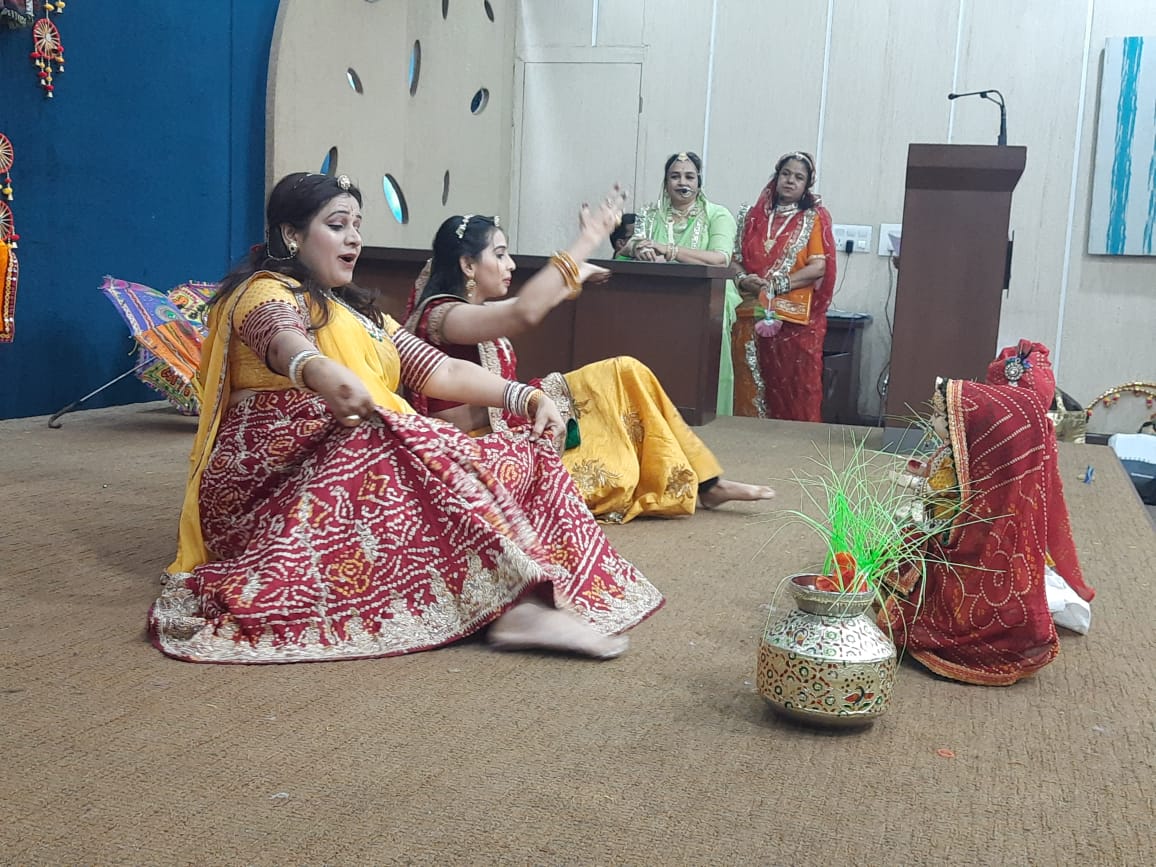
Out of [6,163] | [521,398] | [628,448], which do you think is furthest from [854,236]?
[521,398]

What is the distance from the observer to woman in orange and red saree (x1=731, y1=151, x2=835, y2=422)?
5402 mm

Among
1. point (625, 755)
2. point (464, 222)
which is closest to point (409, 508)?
point (625, 755)

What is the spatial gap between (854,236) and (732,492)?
3800mm

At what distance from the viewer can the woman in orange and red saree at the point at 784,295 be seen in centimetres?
540

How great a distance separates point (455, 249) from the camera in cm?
274

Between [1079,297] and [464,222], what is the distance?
4.76 meters

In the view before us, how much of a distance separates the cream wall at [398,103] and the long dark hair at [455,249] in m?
2.88

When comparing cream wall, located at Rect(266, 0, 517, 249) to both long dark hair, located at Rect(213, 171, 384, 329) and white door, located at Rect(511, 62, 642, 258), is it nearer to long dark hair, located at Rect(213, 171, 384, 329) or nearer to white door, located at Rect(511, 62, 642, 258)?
white door, located at Rect(511, 62, 642, 258)

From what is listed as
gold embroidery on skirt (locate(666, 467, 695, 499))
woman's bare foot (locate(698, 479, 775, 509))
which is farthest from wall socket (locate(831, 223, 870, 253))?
gold embroidery on skirt (locate(666, 467, 695, 499))

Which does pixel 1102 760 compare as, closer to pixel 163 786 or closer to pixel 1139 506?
pixel 163 786

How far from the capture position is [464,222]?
Answer: 109 inches

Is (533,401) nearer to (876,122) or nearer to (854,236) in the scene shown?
(854,236)

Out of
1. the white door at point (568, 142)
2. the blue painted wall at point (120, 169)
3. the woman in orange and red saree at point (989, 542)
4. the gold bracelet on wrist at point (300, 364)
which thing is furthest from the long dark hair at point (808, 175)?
the gold bracelet on wrist at point (300, 364)

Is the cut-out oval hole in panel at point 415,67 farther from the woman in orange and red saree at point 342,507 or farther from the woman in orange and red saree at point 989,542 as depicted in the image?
the woman in orange and red saree at point 989,542
